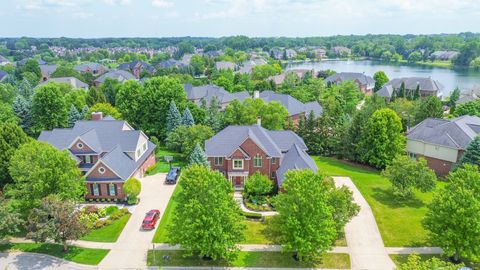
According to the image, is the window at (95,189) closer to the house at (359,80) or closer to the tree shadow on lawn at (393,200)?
the tree shadow on lawn at (393,200)

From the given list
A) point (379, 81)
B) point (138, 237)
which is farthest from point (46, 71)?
point (138, 237)

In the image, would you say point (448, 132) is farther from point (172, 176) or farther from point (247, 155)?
point (172, 176)

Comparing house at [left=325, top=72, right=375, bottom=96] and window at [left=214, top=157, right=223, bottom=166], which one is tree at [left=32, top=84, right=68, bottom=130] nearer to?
window at [left=214, top=157, right=223, bottom=166]

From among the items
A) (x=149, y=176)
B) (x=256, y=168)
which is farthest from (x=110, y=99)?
(x=256, y=168)

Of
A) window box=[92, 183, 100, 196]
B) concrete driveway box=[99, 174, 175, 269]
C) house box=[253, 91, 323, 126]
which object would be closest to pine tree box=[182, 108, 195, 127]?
concrete driveway box=[99, 174, 175, 269]

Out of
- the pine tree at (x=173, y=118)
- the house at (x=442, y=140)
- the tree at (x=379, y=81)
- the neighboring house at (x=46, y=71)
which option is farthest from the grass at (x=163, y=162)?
the neighboring house at (x=46, y=71)

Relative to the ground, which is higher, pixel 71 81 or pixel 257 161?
pixel 71 81

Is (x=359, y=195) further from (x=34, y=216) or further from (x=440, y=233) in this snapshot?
(x=34, y=216)
